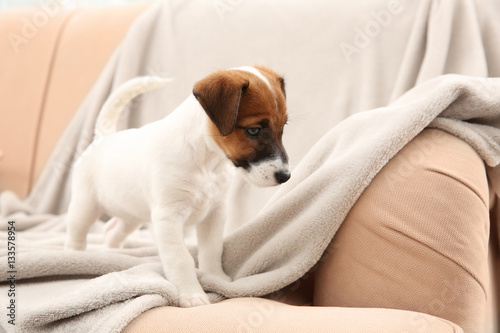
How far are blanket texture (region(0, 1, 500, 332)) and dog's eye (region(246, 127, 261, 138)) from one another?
0.22 metres

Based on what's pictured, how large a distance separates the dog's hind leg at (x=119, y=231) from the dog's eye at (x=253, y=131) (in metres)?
0.63

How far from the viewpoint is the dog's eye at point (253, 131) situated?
1.05 m

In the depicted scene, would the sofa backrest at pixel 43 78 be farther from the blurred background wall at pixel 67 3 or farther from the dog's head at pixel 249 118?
the dog's head at pixel 249 118

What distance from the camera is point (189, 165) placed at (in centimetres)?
115

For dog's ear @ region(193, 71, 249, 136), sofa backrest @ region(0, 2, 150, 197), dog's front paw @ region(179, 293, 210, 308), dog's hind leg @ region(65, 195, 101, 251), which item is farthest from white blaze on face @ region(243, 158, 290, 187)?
sofa backrest @ region(0, 2, 150, 197)

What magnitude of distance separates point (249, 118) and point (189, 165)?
0.20 meters

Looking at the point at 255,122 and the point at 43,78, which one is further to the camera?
the point at 43,78

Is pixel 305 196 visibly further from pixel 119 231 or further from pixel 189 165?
pixel 119 231

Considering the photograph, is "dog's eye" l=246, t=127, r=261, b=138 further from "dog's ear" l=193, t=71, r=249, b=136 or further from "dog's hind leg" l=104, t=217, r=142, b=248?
"dog's hind leg" l=104, t=217, r=142, b=248

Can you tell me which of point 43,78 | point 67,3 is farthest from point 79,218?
point 67,3

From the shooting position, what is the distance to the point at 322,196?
116 centimetres

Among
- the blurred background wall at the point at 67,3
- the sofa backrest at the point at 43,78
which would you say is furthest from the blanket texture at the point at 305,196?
the blurred background wall at the point at 67,3

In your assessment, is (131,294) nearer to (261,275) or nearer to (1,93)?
(261,275)

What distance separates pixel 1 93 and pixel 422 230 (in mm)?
2129
